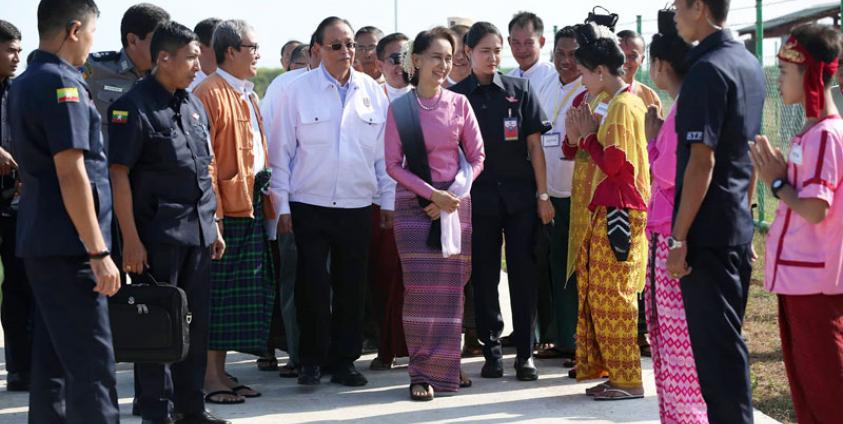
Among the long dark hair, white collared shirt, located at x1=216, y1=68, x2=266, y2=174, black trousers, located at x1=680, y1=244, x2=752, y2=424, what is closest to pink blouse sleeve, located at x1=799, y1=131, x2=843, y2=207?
black trousers, located at x1=680, y1=244, x2=752, y2=424

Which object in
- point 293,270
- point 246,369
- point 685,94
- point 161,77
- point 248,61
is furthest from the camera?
point 246,369

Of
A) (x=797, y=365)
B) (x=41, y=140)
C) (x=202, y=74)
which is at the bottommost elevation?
(x=797, y=365)

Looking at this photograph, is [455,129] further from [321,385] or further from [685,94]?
[685,94]

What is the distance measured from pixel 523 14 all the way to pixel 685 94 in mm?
3207

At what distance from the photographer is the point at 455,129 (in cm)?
641

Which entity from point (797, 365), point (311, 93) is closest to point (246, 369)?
point (311, 93)

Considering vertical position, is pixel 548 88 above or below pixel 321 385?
above

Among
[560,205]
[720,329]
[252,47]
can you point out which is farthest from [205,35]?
[720,329]

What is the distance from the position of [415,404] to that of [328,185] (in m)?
1.29

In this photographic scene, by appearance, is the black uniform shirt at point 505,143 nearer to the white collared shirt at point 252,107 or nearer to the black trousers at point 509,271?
the black trousers at point 509,271

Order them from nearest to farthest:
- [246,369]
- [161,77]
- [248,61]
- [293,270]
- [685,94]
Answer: [685,94] < [161,77] < [248,61] < [293,270] < [246,369]

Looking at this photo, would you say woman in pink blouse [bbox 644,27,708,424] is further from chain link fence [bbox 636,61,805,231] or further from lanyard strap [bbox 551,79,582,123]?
chain link fence [bbox 636,61,805,231]

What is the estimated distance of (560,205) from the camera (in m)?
7.30

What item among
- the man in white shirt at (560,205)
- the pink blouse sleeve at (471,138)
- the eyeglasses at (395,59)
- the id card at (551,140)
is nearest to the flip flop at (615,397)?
the man in white shirt at (560,205)
